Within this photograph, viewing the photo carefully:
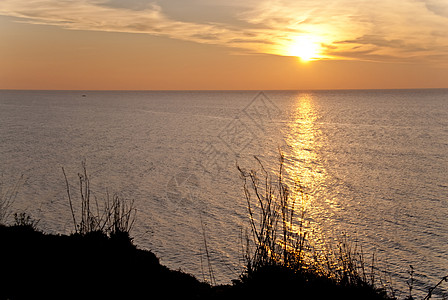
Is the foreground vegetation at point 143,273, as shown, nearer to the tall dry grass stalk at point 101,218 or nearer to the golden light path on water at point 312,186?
the tall dry grass stalk at point 101,218

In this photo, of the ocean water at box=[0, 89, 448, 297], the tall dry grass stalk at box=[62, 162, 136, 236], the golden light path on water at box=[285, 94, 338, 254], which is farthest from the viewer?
the golden light path on water at box=[285, 94, 338, 254]

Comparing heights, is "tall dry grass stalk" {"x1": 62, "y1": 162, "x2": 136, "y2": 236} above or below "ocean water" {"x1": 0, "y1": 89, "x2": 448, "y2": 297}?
above

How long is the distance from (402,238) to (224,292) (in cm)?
898

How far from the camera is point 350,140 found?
1567 inches

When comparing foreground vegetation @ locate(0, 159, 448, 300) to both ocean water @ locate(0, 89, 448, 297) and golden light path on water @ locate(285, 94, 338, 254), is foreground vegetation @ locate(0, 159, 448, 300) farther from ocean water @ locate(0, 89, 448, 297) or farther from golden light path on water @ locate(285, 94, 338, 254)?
ocean water @ locate(0, 89, 448, 297)

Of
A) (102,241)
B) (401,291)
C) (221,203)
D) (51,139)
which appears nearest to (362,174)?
(221,203)

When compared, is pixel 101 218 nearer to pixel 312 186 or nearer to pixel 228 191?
pixel 228 191

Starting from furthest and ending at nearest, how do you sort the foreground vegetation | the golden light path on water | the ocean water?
the golden light path on water → the ocean water → the foreground vegetation

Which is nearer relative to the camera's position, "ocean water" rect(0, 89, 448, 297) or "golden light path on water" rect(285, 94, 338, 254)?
"ocean water" rect(0, 89, 448, 297)

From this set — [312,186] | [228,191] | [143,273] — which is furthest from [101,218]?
[312,186]

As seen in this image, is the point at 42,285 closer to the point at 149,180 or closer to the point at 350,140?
the point at 149,180

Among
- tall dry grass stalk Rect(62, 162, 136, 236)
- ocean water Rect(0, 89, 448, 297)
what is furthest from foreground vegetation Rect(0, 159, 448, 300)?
ocean water Rect(0, 89, 448, 297)

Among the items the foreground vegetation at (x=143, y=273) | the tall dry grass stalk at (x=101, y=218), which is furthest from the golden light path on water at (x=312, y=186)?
the tall dry grass stalk at (x=101, y=218)

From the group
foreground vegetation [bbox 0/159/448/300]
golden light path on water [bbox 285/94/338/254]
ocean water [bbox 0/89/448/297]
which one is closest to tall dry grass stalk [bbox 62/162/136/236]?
foreground vegetation [bbox 0/159/448/300]
